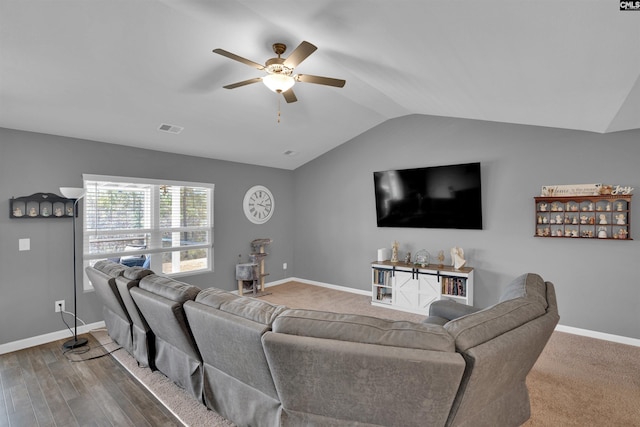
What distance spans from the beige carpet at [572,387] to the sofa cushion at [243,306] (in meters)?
0.91

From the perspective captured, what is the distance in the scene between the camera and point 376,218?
5.58 m

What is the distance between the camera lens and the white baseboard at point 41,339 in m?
3.47

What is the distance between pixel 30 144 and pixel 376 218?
4.80m

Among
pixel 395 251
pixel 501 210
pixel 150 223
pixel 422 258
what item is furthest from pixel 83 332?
pixel 501 210

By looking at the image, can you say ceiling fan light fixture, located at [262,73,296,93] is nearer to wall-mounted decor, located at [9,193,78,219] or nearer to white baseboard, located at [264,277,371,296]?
wall-mounted decor, located at [9,193,78,219]

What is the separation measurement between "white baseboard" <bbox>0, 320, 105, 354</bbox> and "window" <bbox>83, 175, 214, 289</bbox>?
51 cm

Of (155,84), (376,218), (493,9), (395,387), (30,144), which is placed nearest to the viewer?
(395,387)

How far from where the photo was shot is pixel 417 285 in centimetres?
474

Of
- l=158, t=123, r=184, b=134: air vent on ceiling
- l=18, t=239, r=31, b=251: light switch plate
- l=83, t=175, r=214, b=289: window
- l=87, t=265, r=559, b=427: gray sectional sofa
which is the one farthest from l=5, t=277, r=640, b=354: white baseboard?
l=158, t=123, r=184, b=134: air vent on ceiling

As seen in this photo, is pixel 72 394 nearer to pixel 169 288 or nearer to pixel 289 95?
pixel 169 288

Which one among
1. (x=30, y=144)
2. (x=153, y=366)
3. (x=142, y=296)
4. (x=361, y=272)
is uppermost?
(x=30, y=144)

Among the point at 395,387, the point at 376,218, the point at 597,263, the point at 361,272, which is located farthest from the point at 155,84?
the point at 597,263

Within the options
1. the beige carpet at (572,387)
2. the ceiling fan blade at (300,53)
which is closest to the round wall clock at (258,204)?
the beige carpet at (572,387)

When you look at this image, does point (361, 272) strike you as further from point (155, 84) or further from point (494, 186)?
point (155, 84)
